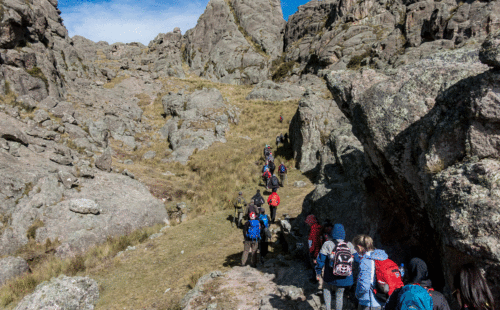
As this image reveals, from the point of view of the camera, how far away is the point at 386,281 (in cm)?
455

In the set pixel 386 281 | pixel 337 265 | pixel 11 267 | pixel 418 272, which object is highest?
pixel 418 272

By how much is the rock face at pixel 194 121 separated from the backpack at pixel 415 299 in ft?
83.5

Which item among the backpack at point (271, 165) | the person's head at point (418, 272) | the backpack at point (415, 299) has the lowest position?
the backpack at point (415, 299)

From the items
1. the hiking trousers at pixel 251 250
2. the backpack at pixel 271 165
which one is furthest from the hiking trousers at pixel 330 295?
the backpack at pixel 271 165

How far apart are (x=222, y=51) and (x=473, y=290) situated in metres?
90.1

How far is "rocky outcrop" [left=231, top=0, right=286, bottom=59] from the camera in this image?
88750mm

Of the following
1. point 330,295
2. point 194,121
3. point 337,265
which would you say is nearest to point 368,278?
point 337,265

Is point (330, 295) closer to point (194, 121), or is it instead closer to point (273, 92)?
point (194, 121)

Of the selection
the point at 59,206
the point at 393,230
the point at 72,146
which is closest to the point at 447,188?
the point at 393,230

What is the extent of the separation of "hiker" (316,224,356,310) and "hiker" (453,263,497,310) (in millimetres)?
2280

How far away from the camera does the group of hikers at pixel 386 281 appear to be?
127 inches

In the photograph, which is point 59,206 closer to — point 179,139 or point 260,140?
point 179,139

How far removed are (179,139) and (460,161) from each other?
29587mm

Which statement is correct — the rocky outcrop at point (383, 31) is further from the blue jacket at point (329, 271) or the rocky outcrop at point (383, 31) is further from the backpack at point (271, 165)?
the blue jacket at point (329, 271)
